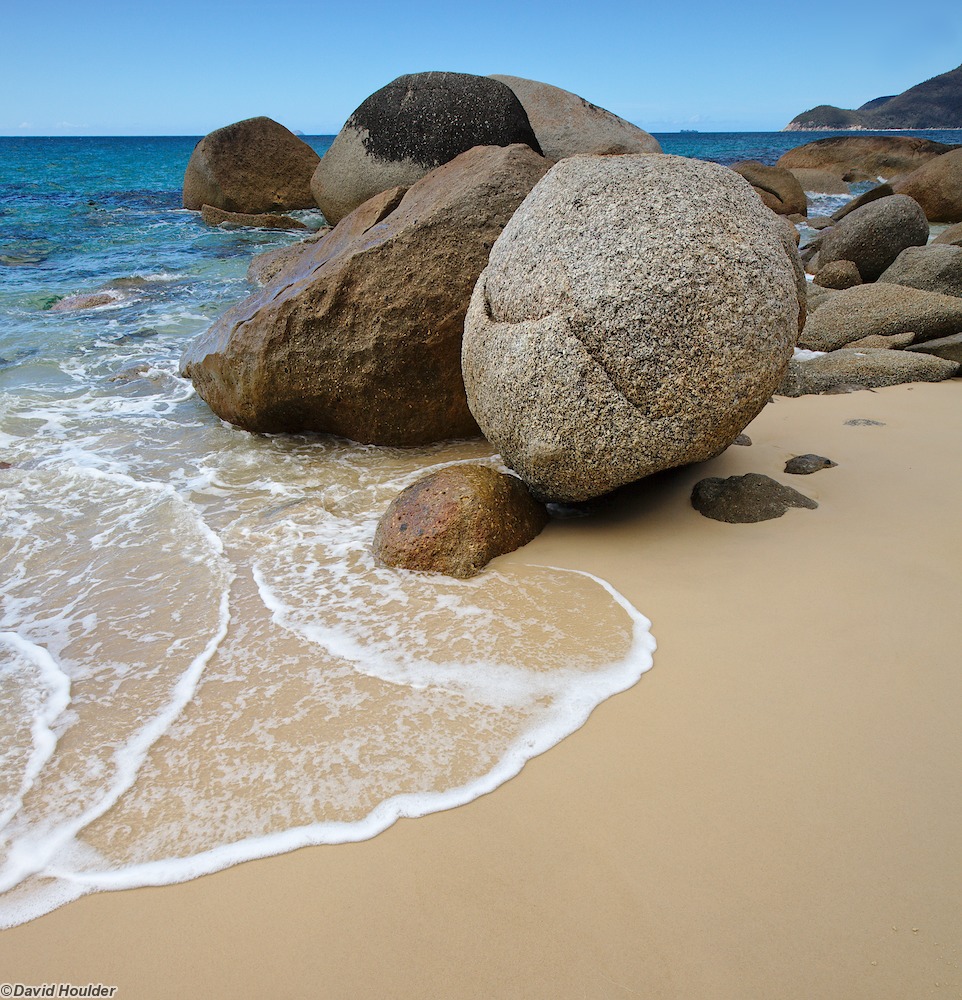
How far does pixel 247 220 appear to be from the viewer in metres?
16.1

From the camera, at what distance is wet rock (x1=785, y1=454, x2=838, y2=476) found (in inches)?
167

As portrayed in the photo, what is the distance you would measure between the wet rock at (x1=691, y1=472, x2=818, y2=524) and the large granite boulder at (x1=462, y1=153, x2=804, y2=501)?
Answer: 40 centimetres

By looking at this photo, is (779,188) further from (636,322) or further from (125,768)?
(125,768)

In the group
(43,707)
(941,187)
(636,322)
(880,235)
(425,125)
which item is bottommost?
(43,707)

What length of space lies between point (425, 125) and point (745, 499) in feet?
30.6

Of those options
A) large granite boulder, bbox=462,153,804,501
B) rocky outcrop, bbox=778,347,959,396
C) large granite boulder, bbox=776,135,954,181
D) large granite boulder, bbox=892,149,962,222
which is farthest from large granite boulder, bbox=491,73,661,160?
large granite boulder, bbox=776,135,954,181

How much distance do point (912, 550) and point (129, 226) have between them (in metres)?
17.2

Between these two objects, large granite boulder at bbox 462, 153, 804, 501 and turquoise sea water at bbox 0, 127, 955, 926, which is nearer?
Result: turquoise sea water at bbox 0, 127, 955, 926

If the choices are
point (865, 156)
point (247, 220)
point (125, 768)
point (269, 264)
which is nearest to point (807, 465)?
point (125, 768)

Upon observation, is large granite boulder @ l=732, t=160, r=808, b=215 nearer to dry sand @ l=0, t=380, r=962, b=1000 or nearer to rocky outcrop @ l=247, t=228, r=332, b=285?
rocky outcrop @ l=247, t=228, r=332, b=285

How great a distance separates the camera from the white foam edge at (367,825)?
1984 millimetres

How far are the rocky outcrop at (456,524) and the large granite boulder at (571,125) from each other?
10305 millimetres

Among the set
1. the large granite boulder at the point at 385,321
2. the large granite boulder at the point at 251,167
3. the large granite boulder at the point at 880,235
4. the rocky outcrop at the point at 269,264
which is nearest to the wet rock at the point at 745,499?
the large granite boulder at the point at 385,321

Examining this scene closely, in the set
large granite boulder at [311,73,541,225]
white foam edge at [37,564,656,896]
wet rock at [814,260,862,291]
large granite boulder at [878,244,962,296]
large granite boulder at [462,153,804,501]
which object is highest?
large granite boulder at [311,73,541,225]
